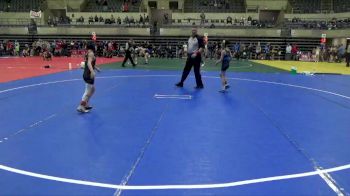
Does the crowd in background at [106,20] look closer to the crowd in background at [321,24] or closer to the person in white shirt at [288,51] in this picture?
the person in white shirt at [288,51]

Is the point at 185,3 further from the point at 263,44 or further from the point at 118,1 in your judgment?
the point at 263,44

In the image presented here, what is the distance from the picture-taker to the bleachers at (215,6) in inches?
A: 1694

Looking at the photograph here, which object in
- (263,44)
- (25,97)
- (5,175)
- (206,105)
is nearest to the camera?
(5,175)

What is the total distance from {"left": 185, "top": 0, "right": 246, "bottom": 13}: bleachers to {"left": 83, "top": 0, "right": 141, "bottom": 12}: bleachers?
6.10 metres

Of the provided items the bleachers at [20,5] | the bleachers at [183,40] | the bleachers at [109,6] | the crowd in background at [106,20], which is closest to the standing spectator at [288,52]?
the bleachers at [183,40]

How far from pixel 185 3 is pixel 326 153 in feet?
132

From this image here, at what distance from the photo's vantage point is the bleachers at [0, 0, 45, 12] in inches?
1720

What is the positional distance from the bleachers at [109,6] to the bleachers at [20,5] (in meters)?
5.51

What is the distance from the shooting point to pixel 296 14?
40.2m

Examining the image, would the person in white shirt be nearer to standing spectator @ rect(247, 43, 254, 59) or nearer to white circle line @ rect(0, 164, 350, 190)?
standing spectator @ rect(247, 43, 254, 59)

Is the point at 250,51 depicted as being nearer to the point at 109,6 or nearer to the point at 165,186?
the point at 109,6

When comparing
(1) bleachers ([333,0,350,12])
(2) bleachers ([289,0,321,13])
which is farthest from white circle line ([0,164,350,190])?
(2) bleachers ([289,0,321,13])

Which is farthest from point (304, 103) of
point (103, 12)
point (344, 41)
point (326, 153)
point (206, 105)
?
point (103, 12)

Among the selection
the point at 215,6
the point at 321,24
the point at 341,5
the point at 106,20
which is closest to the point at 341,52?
the point at 321,24
